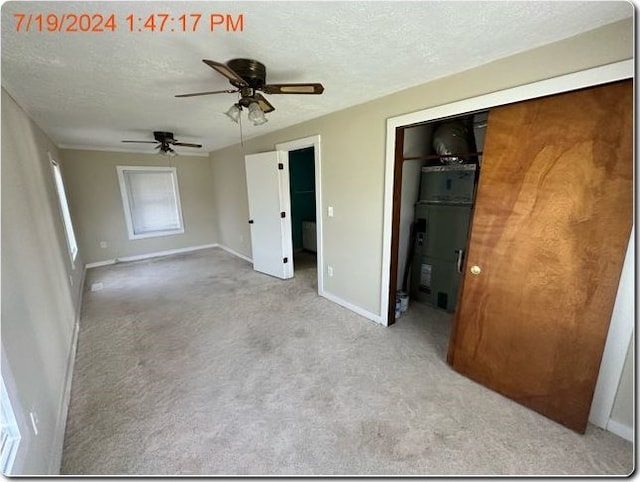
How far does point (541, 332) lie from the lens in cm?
158

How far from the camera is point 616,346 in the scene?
1.45 meters

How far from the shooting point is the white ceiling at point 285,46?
1108 mm

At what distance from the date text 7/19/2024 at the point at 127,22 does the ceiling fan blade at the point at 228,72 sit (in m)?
0.15

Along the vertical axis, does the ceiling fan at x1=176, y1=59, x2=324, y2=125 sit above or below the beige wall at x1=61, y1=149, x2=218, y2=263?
above

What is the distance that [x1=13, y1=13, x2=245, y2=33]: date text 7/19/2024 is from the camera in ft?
3.64

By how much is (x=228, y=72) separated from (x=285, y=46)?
33 cm

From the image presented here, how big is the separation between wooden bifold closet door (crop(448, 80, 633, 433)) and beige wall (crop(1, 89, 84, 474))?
8.10 feet

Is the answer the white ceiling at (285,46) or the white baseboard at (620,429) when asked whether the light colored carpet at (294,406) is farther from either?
the white ceiling at (285,46)

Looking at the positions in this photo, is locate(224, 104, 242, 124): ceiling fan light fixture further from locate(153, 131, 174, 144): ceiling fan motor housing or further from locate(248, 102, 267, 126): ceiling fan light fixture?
locate(153, 131, 174, 144): ceiling fan motor housing

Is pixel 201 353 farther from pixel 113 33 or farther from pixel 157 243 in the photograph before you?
pixel 157 243

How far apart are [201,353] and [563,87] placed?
3.04 meters

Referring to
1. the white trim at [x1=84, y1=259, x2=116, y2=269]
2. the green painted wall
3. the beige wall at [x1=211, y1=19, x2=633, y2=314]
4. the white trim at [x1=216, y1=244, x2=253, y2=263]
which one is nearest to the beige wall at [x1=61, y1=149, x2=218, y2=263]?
the white trim at [x1=84, y1=259, x2=116, y2=269]

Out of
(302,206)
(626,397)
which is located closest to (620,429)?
(626,397)

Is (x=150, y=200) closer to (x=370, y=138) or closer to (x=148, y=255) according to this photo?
(x=148, y=255)
